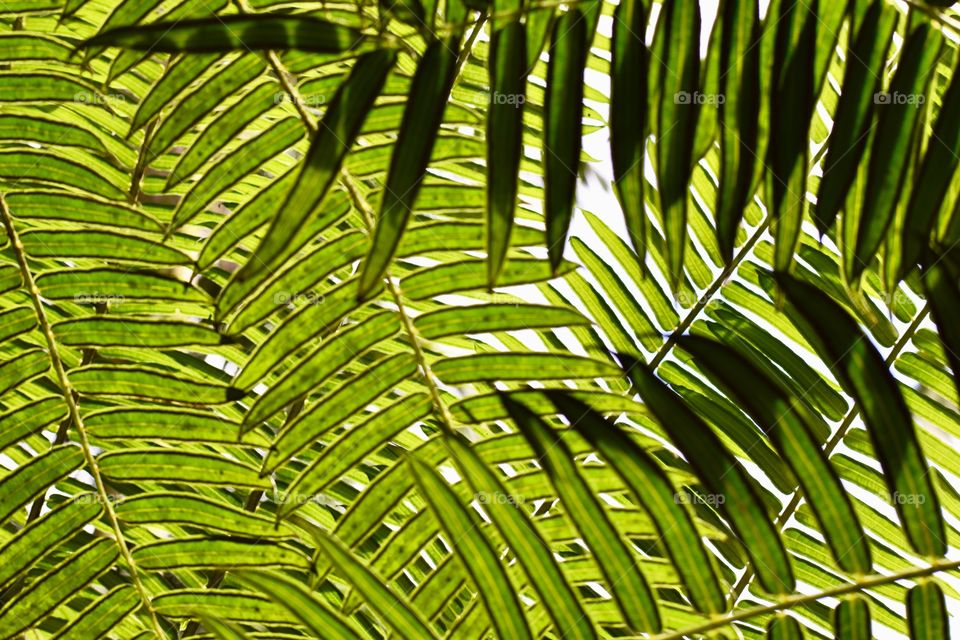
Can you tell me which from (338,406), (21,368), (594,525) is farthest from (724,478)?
(21,368)

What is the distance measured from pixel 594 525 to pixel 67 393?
54 cm

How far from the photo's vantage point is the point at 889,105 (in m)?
0.67

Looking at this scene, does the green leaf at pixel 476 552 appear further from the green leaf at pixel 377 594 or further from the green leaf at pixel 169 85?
the green leaf at pixel 169 85

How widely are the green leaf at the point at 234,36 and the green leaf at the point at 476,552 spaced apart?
287 millimetres

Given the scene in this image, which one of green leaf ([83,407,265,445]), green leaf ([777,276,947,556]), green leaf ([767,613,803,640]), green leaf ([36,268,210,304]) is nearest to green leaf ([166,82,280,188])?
green leaf ([36,268,210,304])

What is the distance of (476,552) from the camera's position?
0.70 m

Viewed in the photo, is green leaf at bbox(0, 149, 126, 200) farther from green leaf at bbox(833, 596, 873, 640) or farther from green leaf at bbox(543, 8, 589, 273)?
green leaf at bbox(833, 596, 873, 640)

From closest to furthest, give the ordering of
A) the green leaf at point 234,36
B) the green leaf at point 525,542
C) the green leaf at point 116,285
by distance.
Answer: the green leaf at point 234,36, the green leaf at point 525,542, the green leaf at point 116,285

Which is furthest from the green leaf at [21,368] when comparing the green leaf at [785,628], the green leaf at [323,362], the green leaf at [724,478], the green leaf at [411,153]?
the green leaf at [785,628]

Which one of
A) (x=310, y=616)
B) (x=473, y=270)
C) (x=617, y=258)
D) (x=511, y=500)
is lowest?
(x=310, y=616)

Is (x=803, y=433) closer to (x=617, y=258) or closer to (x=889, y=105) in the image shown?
(x=889, y=105)

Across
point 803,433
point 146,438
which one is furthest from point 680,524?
point 146,438

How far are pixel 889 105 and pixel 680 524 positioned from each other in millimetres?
326

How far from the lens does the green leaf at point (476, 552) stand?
2.26ft
